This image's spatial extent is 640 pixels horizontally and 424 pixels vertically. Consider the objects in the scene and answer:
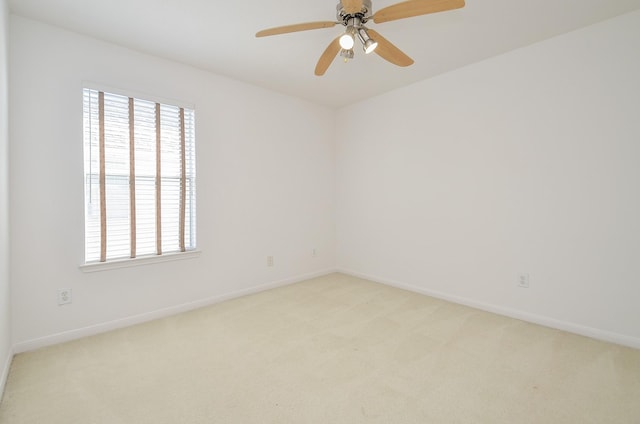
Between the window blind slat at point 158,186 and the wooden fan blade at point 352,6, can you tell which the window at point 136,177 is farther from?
the wooden fan blade at point 352,6

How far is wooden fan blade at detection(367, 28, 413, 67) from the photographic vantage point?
1.85 metres

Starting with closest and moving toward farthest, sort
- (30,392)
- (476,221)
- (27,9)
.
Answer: (30,392)
(27,9)
(476,221)

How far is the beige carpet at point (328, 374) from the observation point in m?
1.58

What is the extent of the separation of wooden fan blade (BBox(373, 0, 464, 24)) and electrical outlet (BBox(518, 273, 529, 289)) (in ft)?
7.82

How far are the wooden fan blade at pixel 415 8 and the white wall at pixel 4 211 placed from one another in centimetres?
233

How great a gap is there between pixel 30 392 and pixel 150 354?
2.08ft

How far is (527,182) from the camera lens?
2.72 m

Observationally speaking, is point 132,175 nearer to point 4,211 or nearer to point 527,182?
point 4,211

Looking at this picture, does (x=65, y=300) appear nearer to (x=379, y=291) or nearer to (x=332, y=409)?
(x=332, y=409)

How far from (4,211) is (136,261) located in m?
0.98

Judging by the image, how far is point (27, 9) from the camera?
2.11 m

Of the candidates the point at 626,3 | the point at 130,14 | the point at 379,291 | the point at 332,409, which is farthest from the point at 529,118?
the point at 130,14

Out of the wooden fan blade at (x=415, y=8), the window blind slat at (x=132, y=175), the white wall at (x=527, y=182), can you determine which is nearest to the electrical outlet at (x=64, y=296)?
the window blind slat at (x=132, y=175)

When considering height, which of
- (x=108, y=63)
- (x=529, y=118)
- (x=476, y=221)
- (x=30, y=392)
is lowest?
(x=30, y=392)
